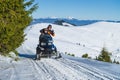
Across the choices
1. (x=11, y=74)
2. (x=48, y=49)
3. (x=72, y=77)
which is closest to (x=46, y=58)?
(x=48, y=49)

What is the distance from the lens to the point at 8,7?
49.0ft

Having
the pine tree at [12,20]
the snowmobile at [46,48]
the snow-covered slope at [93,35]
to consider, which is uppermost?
the pine tree at [12,20]

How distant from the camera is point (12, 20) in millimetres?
15352

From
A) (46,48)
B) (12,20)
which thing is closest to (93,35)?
(46,48)

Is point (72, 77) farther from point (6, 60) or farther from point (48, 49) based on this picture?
point (48, 49)

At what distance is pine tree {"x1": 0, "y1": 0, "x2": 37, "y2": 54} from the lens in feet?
48.3

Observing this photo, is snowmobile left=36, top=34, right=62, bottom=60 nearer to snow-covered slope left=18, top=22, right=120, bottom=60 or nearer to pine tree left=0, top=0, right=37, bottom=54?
pine tree left=0, top=0, right=37, bottom=54

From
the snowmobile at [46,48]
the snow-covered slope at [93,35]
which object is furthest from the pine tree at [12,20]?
the snow-covered slope at [93,35]

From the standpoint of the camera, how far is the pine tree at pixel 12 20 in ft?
48.3

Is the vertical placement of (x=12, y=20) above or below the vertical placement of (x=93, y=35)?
above

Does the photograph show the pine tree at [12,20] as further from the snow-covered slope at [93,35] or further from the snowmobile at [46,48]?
the snow-covered slope at [93,35]

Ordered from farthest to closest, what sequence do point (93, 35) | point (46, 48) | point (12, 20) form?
point (93, 35)
point (46, 48)
point (12, 20)

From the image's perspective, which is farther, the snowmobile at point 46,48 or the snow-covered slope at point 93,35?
the snow-covered slope at point 93,35

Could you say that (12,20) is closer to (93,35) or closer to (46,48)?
(46,48)
